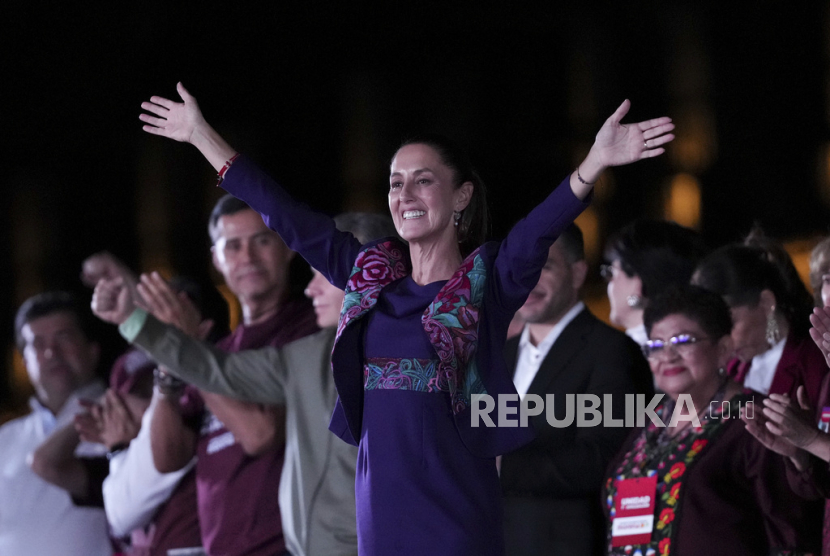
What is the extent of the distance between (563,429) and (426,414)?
2.95ft

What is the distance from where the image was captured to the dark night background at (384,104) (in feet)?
18.5

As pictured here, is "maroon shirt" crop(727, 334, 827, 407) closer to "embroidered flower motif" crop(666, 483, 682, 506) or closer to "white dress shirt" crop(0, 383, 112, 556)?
"embroidered flower motif" crop(666, 483, 682, 506)

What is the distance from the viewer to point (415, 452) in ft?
5.81

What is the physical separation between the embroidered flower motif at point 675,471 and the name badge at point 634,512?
1.2 inches

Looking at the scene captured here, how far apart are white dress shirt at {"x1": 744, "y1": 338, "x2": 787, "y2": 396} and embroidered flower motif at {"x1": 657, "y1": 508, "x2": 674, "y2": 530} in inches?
23.7

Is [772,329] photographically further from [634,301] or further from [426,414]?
[426,414]

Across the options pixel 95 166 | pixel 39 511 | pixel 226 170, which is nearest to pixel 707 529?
pixel 226 170

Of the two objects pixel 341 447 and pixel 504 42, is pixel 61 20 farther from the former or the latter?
pixel 341 447

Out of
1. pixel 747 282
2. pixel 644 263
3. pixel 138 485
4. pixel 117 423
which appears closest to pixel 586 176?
pixel 747 282

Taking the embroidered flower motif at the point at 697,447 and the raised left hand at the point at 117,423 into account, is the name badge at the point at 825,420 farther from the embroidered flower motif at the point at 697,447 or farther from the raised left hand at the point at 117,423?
the raised left hand at the point at 117,423

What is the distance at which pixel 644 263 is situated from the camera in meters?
3.12

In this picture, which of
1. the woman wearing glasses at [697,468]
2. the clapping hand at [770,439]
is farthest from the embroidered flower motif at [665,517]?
the clapping hand at [770,439]

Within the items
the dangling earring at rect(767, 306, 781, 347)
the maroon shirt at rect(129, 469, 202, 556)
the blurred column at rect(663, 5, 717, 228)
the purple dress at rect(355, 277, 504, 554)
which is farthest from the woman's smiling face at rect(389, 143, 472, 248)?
the blurred column at rect(663, 5, 717, 228)

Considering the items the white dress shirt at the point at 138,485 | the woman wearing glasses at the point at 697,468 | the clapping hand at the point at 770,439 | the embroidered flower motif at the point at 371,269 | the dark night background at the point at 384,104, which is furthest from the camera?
the dark night background at the point at 384,104
